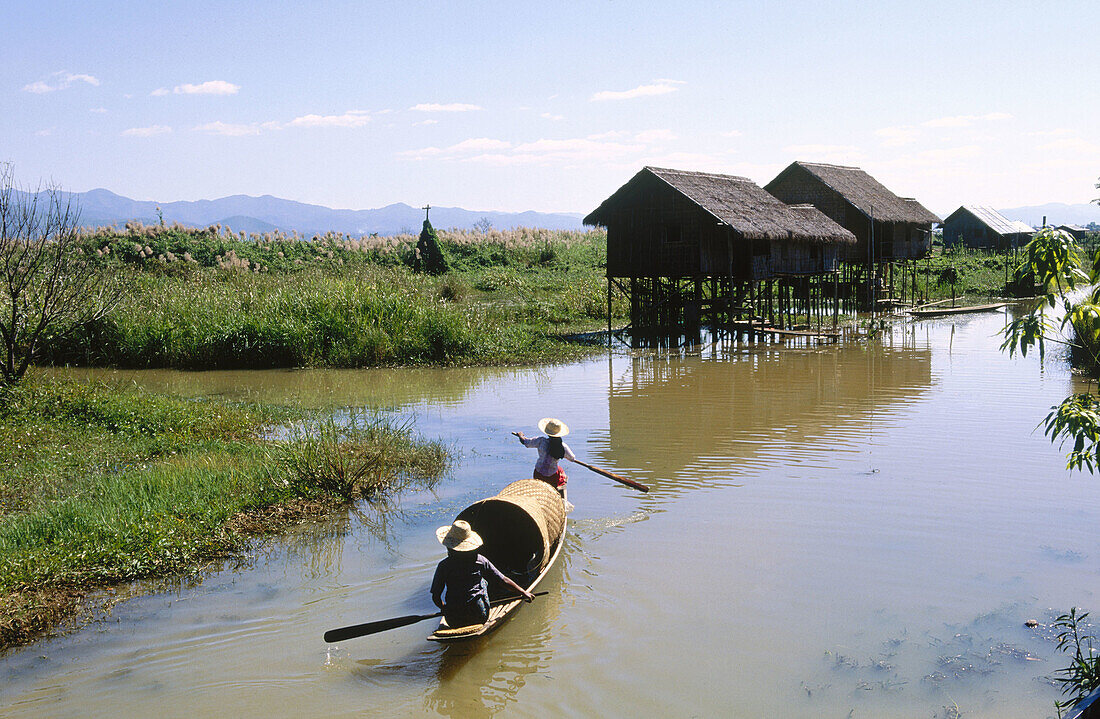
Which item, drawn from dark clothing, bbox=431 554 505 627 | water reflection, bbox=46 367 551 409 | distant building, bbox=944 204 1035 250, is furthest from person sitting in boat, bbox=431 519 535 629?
distant building, bbox=944 204 1035 250

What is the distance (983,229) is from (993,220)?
75 cm

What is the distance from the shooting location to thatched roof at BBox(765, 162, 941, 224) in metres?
29.4

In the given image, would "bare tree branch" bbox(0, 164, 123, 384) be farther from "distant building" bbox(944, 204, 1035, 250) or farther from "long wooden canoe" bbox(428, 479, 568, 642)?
"distant building" bbox(944, 204, 1035, 250)

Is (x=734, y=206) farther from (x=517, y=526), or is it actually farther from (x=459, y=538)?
(x=459, y=538)

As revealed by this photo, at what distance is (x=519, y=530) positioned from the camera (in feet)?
22.1

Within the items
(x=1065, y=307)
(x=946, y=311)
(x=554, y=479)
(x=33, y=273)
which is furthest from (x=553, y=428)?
(x=946, y=311)

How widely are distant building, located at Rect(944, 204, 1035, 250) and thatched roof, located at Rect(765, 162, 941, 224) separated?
1632 cm

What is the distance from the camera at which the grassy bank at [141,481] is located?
653 centimetres

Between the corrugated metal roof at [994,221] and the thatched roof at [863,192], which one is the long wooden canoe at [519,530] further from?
the corrugated metal roof at [994,221]

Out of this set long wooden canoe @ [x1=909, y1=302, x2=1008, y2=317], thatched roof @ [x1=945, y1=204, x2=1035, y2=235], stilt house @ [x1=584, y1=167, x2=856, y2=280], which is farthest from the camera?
thatched roof @ [x1=945, y1=204, x2=1035, y2=235]

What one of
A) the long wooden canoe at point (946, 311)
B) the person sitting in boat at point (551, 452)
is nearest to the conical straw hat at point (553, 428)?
the person sitting in boat at point (551, 452)

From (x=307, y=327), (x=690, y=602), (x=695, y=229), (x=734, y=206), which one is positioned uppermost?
(x=734, y=206)

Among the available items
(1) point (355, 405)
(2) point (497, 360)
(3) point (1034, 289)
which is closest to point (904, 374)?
(2) point (497, 360)

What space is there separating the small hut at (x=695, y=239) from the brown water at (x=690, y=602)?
34.8ft
